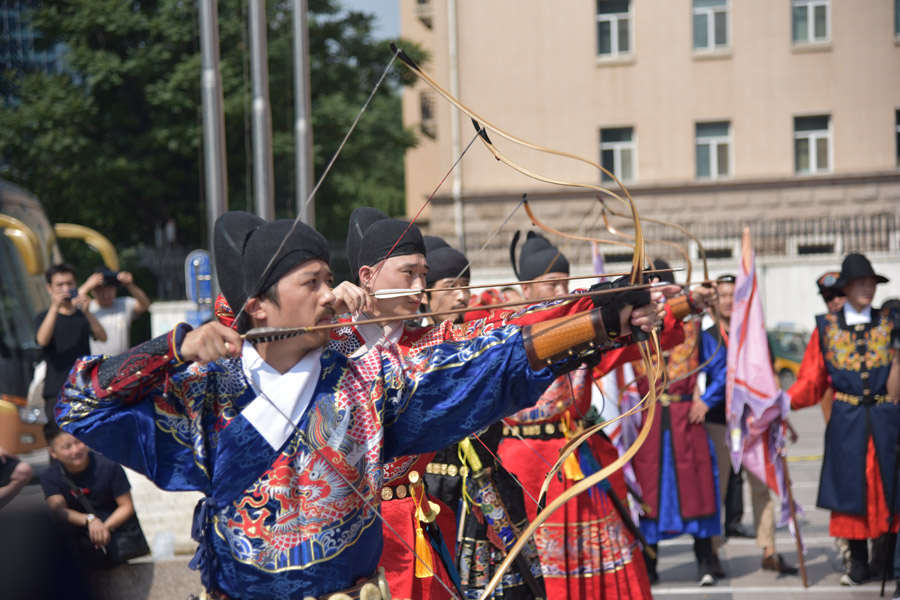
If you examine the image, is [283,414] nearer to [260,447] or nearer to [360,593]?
[260,447]

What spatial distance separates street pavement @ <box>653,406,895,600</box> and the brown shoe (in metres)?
0.05

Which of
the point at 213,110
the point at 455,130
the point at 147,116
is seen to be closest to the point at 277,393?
the point at 213,110

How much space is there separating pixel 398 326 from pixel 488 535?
119cm

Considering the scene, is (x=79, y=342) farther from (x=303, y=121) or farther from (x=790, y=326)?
(x=790, y=326)

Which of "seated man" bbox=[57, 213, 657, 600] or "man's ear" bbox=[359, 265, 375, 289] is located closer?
"seated man" bbox=[57, 213, 657, 600]

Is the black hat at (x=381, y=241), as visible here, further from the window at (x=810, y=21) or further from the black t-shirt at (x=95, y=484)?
the window at (x=810, y=21)

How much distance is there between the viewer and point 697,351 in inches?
290

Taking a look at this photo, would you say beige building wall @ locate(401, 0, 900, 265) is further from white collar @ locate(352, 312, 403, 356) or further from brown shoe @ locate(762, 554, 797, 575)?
white collar @ locate(352, 312, 403, 356)

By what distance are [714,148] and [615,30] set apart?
3.12 m

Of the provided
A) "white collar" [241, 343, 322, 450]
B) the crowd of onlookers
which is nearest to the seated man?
"white collar" [241, 343, 322, 450]

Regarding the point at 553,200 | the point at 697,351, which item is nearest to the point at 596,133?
the point at 553,200

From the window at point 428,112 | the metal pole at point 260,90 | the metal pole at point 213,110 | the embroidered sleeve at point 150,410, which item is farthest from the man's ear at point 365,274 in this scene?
the window at point 428,112

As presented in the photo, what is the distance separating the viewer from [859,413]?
6.54 meters

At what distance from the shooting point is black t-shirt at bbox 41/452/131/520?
495 centimetres
